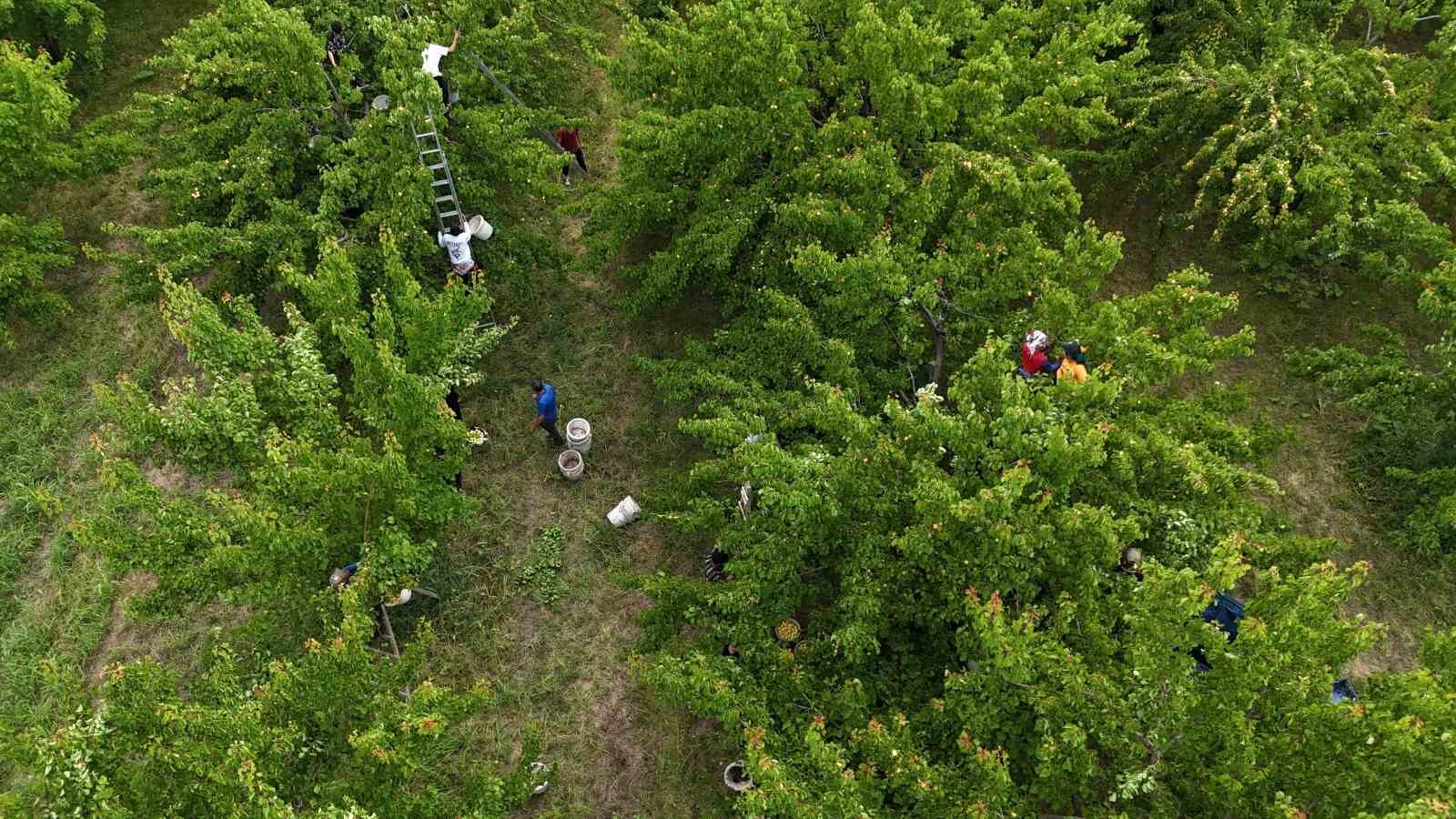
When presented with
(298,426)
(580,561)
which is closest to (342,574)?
(298,426)

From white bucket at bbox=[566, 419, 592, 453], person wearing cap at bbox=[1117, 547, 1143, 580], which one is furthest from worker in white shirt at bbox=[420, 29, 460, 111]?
person wearing cap at bbox=[1117, 547, 1143, 580]

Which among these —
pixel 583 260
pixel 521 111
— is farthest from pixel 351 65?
pixel 583 260

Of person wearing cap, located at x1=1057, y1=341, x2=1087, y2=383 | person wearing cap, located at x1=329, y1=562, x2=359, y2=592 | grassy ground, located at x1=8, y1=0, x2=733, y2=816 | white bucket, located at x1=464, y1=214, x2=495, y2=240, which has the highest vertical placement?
person wearing cap, located at x1=1057, y1=341, x2=1087, y2=383

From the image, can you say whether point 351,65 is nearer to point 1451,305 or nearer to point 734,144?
point 734,144

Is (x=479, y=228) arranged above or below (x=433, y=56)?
below

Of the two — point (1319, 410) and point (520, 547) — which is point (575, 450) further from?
point (1319, 410)

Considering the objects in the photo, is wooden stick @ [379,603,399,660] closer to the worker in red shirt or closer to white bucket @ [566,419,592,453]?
white bucket @ [566,419,592,453]
